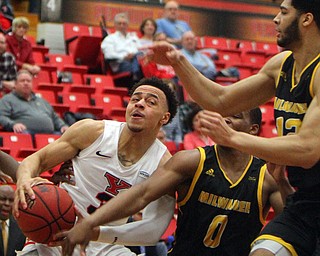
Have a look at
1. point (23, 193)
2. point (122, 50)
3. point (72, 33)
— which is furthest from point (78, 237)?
point (72, 33)

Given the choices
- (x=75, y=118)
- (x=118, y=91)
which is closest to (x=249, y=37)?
(x=118, y=91)

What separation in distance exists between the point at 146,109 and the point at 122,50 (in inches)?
228

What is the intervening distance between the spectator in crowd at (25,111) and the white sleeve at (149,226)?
4.01m

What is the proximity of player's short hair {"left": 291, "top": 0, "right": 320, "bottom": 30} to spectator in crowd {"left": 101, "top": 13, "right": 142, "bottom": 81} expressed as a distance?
6503mm

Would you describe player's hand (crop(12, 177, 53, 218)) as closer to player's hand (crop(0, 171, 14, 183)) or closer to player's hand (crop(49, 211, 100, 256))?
player's hand (crop(49, 211, 100, 256))

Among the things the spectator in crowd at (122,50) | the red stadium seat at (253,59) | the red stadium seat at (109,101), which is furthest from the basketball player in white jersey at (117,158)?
the red stadium seat at (253,59)

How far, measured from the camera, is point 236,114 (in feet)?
16.3

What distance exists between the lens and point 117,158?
5254mm

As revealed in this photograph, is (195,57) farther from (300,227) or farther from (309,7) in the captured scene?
(300,227)

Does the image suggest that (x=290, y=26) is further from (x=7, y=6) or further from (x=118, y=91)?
(x=7, y=6)

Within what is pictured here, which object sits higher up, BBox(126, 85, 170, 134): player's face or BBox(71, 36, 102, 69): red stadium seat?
BBox(126, 85, 170, 134): player's face

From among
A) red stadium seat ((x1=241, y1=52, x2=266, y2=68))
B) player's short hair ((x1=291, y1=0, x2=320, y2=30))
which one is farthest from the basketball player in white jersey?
red stadium seat ((x1=241, y1=52, x2=266, y2=68))

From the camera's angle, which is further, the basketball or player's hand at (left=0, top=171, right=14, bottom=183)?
player's hand at (left=0, top=171, right=14, bottom=183)

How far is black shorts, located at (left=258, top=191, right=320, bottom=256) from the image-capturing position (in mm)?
4207
